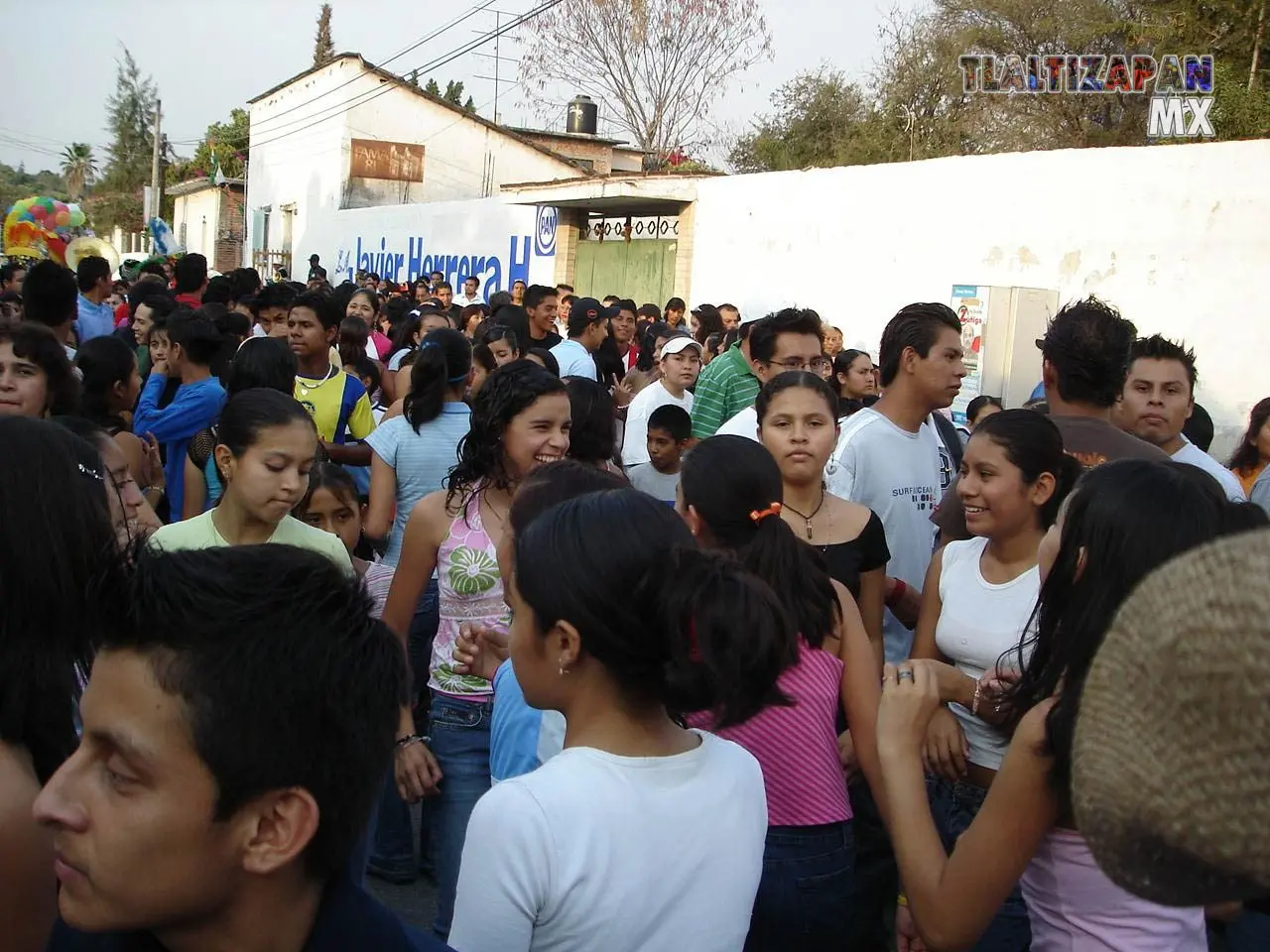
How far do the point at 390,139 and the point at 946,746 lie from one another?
35.3 m

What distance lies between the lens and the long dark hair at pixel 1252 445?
19.9 feet

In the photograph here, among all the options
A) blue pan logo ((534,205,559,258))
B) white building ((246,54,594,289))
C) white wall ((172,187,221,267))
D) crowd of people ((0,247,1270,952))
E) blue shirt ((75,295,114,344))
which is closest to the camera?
crowd of people ((0,247,1270,952))

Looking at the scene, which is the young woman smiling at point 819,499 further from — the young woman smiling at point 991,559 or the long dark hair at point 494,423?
the long dark hair at point 494,423

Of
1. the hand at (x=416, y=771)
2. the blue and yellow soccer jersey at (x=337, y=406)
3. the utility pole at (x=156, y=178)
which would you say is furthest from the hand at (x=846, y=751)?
the utility pole at (x=156, y=178)

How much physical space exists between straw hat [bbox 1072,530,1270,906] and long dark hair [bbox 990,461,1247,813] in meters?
1.42

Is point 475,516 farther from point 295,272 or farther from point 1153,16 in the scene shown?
point 295,272

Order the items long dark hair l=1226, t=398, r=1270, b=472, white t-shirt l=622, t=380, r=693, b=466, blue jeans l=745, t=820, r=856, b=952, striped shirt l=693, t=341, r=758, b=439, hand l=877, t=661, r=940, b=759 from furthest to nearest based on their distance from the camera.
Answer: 1. white t-shirt l=622, t=380, r=693, b=466
2. striped shirt l=693, t=341, r=758, b=439
3. long dark hair l=1226, t=398, r=1270, b=472
4. blue jeans l=745, t=820, r=856, b=952
5. hand l=877, t=661, r=940, b=759

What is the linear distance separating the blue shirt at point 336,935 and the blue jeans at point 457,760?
5.89ft

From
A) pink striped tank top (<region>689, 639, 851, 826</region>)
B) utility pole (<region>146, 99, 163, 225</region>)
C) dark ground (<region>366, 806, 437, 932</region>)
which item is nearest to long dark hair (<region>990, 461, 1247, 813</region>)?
pink striped tank top (<region>689, 639, 851, 826</region>)

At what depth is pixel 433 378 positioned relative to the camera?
5.20 m

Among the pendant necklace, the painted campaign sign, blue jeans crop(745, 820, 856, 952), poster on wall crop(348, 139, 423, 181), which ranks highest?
poster on wall crop(348, 139, 423, 181)

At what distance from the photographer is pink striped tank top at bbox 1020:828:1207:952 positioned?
213 cm

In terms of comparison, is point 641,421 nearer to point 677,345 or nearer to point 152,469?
point 677,345

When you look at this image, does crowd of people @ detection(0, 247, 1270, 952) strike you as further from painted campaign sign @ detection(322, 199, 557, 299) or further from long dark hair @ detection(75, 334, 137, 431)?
painted campaign sign @ detection(322, 199, 557, 299)
